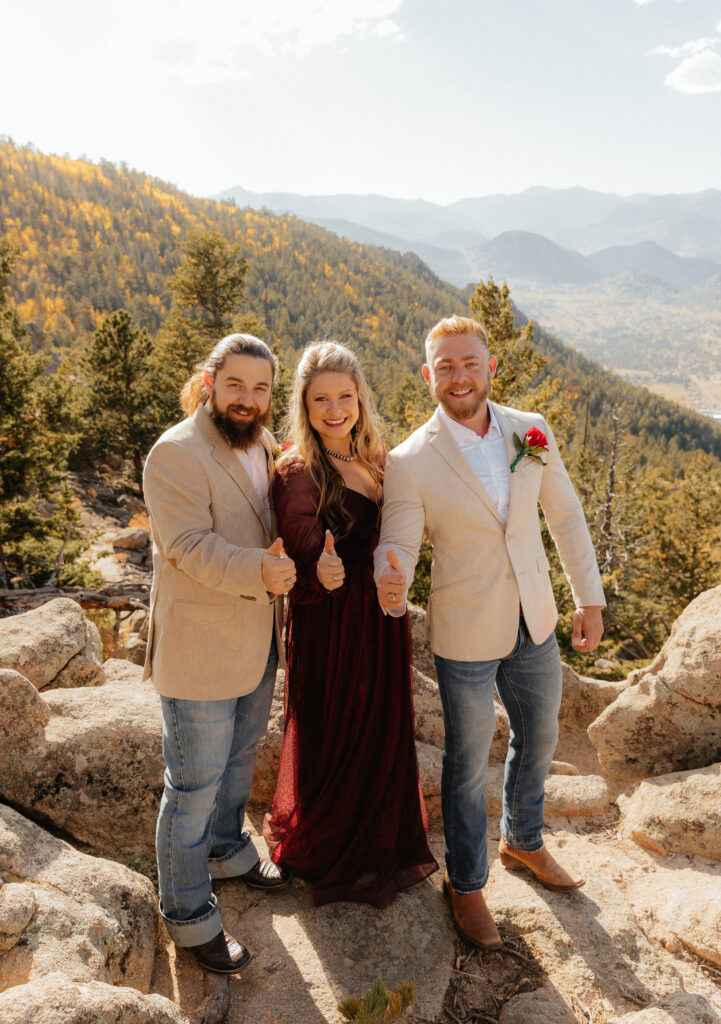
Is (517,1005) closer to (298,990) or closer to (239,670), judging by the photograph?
(298,990)

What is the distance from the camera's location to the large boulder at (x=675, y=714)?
4.25 meters

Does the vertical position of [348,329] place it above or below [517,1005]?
above

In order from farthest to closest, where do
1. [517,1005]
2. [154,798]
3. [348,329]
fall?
[348,329] < [154,798] < [517,1005]

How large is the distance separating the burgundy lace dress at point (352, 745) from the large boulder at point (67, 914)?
848 millimetres

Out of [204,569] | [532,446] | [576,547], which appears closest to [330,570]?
[204,569]

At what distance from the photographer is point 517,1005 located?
267 centimetres

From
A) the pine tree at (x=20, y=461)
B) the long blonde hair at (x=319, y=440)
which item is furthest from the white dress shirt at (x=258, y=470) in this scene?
the pine tree at (x=20, y=461)

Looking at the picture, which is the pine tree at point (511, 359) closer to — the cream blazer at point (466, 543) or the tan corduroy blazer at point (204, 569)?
the cream blazer at point (466, 543)

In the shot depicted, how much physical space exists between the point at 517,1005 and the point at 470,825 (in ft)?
2.46

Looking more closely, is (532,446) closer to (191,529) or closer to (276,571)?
(276,571)

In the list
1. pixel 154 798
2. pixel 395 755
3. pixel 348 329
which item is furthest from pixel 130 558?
pixel 348 329

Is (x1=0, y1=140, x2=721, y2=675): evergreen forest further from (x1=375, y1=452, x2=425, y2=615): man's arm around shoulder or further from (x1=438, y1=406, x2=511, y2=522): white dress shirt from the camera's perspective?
(x1=375, y1=452, x2=425, y2=615): man's arm around shoulder

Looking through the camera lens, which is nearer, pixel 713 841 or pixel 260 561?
pixel 260 561

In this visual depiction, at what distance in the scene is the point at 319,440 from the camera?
9.86 ft
